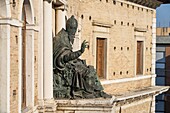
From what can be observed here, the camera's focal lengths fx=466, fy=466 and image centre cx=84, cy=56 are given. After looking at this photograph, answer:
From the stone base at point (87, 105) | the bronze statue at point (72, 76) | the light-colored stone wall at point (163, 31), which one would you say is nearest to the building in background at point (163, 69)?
the light-colored stone wall at point (163, 31)

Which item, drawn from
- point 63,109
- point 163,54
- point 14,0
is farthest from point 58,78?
point 163,54

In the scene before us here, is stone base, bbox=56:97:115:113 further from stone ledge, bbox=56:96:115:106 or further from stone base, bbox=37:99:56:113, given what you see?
stone base, bbox=37:99:56:113

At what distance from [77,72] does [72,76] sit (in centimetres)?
12

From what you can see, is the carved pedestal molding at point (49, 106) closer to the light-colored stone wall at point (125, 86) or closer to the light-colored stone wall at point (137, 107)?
the light-colored stone wall at point (137, 107)

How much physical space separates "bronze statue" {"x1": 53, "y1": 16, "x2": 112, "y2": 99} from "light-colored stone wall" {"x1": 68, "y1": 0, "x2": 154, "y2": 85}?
10.3 ft

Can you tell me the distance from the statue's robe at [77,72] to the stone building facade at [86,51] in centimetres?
30

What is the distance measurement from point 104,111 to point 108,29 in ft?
20.4

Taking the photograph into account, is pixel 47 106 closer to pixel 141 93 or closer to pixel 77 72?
pixel 77 72

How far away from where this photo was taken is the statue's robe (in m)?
8.08

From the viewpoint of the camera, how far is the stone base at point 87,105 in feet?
25.7

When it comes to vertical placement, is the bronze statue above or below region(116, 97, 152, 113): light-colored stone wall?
above

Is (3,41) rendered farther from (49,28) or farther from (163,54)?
(163,54)

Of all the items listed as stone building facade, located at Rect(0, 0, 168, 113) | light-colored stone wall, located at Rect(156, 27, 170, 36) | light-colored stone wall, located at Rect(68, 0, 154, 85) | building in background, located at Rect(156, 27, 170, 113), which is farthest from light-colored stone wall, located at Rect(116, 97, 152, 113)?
light-colored stone wall, located at Rect(156, 27, 170, 36)

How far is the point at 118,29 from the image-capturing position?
14383 mm
